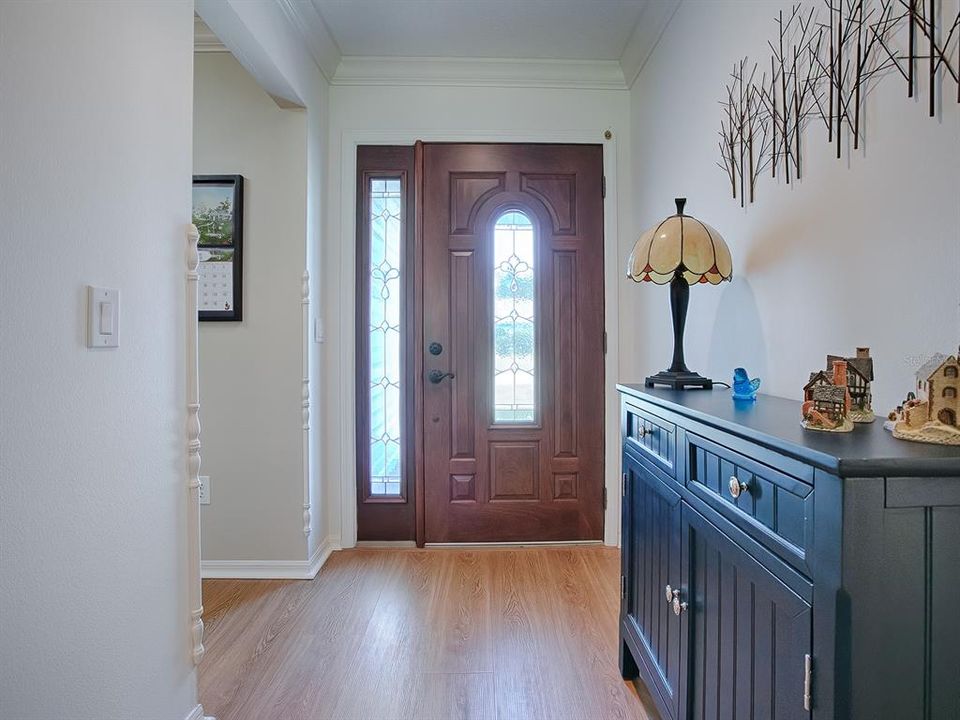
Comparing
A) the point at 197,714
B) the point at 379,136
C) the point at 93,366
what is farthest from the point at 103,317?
the point at 379,136

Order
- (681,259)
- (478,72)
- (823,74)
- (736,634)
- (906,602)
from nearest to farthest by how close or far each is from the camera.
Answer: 1. (906,602)
2. (736,634)
3. (823,74)
4. (681,259)
5. (478,72)

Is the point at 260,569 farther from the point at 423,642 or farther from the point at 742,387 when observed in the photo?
the point at 742,387

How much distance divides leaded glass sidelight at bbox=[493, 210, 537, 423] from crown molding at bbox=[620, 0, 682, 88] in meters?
0.88

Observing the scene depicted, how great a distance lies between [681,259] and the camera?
5.10 ft

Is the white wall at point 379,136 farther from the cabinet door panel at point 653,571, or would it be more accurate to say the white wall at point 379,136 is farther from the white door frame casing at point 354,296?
the cabinet door panel at point 653,571

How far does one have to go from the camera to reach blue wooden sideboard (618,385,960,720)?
0.70 meters

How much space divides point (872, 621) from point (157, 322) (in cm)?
150

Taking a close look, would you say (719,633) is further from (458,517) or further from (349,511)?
(349,511)

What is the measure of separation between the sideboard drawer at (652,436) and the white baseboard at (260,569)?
1.63 m

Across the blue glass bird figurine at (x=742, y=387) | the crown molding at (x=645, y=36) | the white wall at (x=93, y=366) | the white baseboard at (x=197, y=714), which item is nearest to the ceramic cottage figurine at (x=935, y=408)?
the blue glass bird figurine at (x=742, y=387)

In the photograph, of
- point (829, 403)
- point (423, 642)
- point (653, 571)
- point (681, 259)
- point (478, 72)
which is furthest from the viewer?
point (478, 72)

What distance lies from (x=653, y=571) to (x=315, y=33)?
256 cm

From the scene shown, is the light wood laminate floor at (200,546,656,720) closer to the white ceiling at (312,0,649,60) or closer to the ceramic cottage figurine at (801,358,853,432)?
the ceramic cottage figurine at (801,358,853,432)

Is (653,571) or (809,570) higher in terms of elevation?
(809,570)
